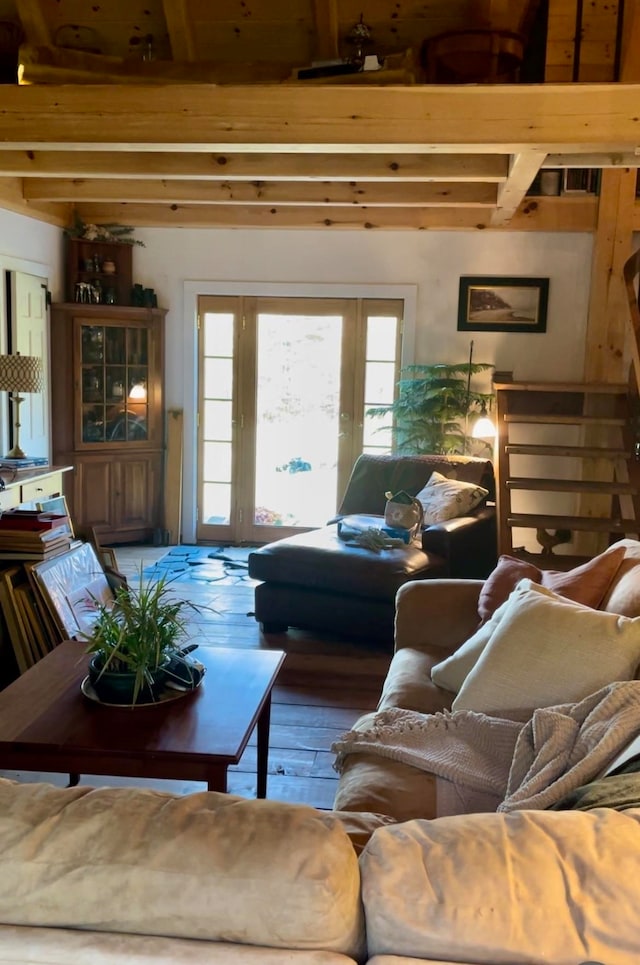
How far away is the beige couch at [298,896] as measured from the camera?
892 millimetres

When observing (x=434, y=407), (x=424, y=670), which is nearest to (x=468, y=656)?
(x=424, y=670)

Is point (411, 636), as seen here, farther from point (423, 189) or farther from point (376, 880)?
point (423, 189)

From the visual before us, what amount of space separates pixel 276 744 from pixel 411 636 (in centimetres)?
69

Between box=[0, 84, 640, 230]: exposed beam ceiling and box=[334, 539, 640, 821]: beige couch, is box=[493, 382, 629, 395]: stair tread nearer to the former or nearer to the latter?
box=[0, 84, 640, 230]: exposed beam ceiling

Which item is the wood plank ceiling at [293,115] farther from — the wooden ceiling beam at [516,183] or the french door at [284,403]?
the french door at [284,403]

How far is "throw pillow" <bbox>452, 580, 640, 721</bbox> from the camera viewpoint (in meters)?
1.91

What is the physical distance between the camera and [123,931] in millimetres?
916

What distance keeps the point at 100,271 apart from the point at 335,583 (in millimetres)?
3304

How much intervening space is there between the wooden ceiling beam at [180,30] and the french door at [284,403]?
1696 millimetres

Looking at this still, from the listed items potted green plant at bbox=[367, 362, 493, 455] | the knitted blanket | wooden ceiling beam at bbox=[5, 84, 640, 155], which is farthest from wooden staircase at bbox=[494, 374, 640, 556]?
the knitted blanket

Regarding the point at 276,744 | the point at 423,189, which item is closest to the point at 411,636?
the point at 276,744

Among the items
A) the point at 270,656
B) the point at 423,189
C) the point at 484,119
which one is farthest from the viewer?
the point at 423,189

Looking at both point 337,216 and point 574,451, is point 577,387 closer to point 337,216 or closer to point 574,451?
point 574,451

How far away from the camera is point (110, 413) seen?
6004 mm
